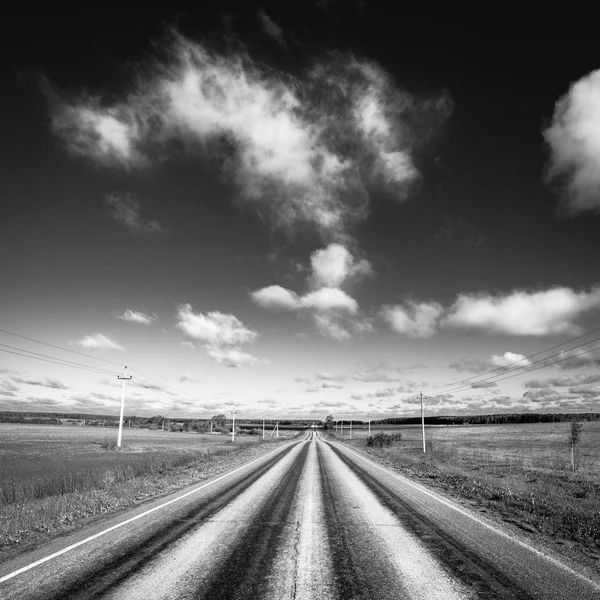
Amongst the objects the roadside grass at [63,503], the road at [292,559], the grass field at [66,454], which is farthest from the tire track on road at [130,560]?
the grass field at [66,454]

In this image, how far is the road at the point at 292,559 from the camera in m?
5.17

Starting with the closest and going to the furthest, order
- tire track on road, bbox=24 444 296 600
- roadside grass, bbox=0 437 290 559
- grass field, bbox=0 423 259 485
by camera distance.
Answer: tire track on road, bbox=24 444 296 600, roadside grass, bbox=0 437 290 559, grass field, bbox=0 423 259 485

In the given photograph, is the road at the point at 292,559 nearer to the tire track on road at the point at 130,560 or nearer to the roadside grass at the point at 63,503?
the tire track on road at the point at 130,560

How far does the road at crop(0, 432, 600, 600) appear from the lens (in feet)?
17.0

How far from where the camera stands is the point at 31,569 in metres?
6.00

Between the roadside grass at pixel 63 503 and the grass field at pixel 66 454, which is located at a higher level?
the roadside grass at pixel 63 503

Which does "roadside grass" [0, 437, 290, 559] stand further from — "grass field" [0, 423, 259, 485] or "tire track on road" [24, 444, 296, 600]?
"grass field" [0, 423, 259, 485]

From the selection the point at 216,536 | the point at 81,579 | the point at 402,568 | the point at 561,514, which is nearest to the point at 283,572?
the point at 402,568

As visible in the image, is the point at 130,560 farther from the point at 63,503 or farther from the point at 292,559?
the point at 63,503

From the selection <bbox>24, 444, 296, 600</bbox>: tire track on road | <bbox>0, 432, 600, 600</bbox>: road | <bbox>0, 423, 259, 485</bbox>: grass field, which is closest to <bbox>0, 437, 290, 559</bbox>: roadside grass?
<bbox>0, 432, 600, 600</bbox>: road

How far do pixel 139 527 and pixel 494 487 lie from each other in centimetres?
1374

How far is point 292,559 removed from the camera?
6.35m

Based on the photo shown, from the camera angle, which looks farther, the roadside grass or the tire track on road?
the roadside grass

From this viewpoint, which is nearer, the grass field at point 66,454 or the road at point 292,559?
the road at point 292,559
